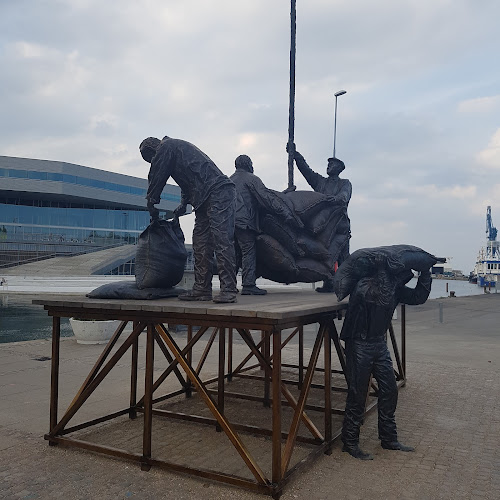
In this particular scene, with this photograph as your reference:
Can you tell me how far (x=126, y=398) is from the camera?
298 inches

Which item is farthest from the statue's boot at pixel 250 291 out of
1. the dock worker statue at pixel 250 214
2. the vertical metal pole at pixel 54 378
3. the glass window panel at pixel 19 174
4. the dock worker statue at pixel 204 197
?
the glass window panel at pixel 19 174

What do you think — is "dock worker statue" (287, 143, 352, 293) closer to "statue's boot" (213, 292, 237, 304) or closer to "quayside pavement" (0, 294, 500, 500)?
"quayside pavement" (0, 294, 500, 500)

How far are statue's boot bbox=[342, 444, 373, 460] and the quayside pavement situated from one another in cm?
Result: 8

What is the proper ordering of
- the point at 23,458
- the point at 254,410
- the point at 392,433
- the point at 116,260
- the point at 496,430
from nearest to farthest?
the point at 23,458 < the point at 392,433 < the point at 496,430 < the point at 254,410 < the point at 116,260

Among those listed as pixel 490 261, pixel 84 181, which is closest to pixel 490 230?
pixel 490 261

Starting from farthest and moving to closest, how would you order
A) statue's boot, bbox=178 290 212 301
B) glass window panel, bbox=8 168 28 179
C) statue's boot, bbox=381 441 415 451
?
1. glass window panel, bbox=8 168 28 179
2. statue's boot, bbox=178 290 212 301
3. statue's boot, bbox=381 441 415 451

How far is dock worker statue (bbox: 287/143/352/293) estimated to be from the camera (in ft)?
27.9

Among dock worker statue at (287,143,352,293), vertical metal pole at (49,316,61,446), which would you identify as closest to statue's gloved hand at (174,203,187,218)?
vertical metal pole at (49,316,61,446)

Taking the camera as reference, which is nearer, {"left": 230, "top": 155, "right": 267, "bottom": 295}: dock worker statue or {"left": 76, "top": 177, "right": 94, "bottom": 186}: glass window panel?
{"left": 230, "top": 155, "right": 267, "bottom": 295}: dock worker statue

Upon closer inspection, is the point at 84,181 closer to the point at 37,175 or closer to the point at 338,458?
the point at 37,175

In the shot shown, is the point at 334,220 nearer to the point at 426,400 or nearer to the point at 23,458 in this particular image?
the point at 426,400

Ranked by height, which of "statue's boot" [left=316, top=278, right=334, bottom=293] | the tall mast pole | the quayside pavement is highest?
the tall mast pole

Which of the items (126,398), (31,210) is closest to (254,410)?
(126,398)

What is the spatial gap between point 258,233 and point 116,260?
116ft
